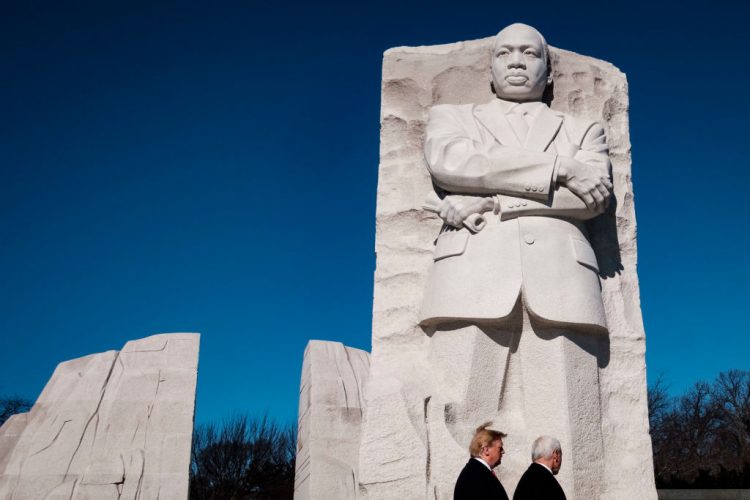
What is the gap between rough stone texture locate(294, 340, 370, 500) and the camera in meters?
7.78

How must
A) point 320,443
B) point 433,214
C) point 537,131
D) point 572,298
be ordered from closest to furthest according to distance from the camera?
point 572,298 → point 537,131 → point 433,214 → point 320,443

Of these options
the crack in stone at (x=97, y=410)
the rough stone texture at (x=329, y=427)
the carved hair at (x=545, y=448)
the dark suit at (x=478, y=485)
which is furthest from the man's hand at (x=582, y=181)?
the crack in stone at (x=97, y=410)

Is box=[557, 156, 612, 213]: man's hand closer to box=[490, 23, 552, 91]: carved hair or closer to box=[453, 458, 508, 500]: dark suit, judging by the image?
box=[490, 23, 552, 91]: carved hair

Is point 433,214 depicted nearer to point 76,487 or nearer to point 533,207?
point 533,207

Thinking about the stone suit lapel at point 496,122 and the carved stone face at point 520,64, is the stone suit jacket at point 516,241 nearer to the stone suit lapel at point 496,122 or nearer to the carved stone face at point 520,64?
the stone suit lapel at point 496,122

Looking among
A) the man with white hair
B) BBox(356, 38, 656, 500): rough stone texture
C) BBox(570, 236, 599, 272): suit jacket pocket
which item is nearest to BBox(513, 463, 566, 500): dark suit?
the man with white hair

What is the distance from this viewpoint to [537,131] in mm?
4848

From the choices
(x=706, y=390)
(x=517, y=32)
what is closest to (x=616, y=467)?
(x=517, y=32)

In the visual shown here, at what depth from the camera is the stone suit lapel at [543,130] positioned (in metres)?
4.79

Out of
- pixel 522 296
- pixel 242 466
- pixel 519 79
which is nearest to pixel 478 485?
pixel 522 296

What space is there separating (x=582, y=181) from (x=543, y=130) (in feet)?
1.71

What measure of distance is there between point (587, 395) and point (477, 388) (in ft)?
2.12

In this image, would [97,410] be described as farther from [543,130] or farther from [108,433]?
[543,130]

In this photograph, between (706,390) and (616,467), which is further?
(706,390)
